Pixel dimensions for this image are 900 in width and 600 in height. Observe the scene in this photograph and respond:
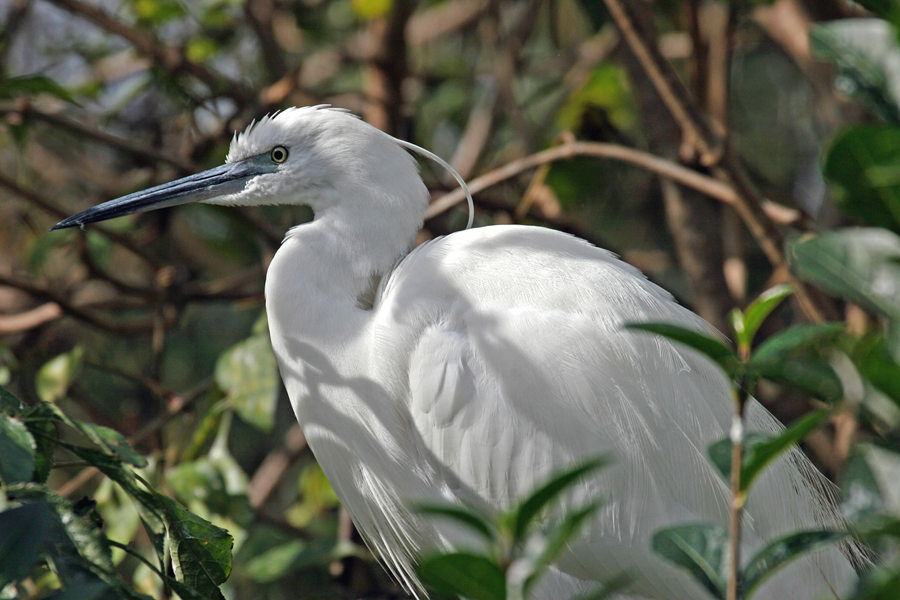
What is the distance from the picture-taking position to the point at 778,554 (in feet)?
2.52

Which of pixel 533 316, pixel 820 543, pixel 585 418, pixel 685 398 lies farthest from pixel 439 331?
pixel 820 543

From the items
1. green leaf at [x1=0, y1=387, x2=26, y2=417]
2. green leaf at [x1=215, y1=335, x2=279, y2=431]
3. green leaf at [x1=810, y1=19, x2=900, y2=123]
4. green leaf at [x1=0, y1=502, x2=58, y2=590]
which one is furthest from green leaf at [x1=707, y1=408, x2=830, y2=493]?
green leaf at [x1=215, y1=335, x2=279, y2=431]

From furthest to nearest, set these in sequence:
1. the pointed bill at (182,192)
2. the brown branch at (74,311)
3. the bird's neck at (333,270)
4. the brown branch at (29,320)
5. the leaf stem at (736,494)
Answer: the brown branch at (29,320)
the brown branch at (74,311)
the pointed bill at (182,192)
the bird's neck at (333,270)
the leaf stem at (736,494)

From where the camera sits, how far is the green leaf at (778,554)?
746 millimetres

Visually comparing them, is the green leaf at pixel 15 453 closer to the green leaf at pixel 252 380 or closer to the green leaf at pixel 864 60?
the green leaf at pixel 864 60

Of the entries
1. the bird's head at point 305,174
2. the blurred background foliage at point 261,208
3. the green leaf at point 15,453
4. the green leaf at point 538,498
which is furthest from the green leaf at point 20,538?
the bird's head at point 305,174

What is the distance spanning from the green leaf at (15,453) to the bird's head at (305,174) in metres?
1.03

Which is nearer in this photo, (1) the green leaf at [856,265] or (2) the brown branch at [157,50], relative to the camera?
(1) the green leaf at [856,265]

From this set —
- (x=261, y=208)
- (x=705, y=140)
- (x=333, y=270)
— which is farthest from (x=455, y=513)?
(x=261, y=208)

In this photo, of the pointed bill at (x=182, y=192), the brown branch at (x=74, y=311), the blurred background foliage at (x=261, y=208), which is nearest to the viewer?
the pointed bill at (x=182, y=192)

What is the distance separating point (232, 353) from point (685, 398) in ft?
3.44

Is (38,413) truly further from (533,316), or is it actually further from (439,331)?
(533,316)

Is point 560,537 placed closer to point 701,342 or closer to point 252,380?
point 701,342

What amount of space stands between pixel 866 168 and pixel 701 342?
0.16 m
